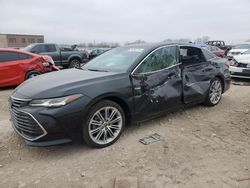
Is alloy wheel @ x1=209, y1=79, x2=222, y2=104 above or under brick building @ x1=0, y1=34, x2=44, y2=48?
under

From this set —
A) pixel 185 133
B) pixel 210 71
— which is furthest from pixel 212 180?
pixel 210 71

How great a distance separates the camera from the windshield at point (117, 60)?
4.42 meters

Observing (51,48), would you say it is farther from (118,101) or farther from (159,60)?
(118,101)

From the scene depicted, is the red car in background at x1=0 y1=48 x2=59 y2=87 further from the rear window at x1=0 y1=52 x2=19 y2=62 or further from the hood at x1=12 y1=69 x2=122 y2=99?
the hood at x1=12 y1=69 x2=122 y2=99

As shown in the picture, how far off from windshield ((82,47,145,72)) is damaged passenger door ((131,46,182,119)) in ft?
0.72

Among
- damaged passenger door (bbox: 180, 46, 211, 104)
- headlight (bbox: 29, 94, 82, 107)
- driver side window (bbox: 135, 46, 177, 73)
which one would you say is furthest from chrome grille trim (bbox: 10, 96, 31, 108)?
damaged passenger door (bbox: 180, 46, 211, 104)

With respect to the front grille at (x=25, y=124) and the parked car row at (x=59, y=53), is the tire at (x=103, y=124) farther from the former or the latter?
the parked car row at (x=59, y=53)

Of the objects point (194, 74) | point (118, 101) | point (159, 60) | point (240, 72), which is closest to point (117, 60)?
point (159, 60)

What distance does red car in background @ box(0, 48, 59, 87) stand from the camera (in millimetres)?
8250

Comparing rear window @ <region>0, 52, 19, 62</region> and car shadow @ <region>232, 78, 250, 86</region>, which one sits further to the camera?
car shadow @ <region>232, 78, 250, 86</region>

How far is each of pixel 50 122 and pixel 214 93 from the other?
3973 millimetres

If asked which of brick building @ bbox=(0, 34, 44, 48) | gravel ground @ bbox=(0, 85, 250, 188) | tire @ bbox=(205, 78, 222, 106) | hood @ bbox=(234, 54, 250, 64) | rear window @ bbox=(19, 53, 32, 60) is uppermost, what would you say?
brick building @ bbox=(0, 34, 44, 48)

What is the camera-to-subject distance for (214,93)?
5.94 metres

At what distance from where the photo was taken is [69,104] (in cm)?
348
